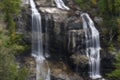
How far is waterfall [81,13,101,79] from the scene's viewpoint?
48250 mm

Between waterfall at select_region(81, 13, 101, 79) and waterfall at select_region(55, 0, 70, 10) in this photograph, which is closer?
waterfall at select_region(81, 13, 101, 79)

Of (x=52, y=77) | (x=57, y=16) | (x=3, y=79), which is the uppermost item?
(x=57, y=16)

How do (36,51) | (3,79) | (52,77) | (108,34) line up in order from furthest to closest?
(108,34) → (36,51) → (52,77) → (3,79)

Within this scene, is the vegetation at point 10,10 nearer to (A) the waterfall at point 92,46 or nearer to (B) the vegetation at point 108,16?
(A) the waterfall at point 92,46

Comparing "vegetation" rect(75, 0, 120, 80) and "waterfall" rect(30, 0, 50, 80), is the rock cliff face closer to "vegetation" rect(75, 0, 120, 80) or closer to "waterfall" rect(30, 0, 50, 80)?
"waterfall" rect(30, 0, 50, 80)

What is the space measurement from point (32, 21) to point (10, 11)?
3.03m

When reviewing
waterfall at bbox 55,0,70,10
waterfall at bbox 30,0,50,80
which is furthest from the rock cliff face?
waterfall at bbox 55,0,70,10

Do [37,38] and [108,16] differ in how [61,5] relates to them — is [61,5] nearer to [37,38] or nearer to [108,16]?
[108,16]

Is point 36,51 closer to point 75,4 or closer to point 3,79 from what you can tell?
point 75,4

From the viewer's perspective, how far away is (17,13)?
1865 inches

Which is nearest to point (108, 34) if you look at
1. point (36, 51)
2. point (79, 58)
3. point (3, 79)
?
point (79, 58)

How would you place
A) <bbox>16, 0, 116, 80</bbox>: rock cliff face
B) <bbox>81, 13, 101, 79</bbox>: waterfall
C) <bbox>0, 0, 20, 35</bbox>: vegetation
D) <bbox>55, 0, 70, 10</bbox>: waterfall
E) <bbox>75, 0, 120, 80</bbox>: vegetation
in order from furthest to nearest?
1. <bbox>55, 0, 70, 10</bbox>: waterfall
2. <bbox>75, 0, 120, 80</bbox>: vegetation
3. <bbox>81, 13, 101, 79</bbox>: waterfall
4. <bbox>16, 0, 116, 80</bbox>: rock cliff face
5. <bbox>0, 0, 20, 35</bbox>: vegetation

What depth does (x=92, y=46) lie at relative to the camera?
161 ft

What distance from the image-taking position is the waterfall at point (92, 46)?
158 ft
